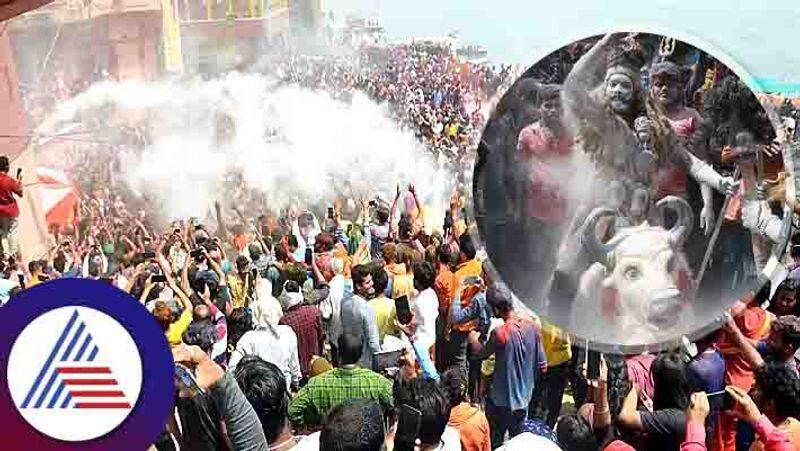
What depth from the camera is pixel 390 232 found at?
20.1ft

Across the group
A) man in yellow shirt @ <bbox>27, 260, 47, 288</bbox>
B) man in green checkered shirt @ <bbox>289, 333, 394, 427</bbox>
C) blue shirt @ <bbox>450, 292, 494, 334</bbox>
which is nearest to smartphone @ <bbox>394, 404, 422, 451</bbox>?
man in green checkered shirt @ <bbox>289, 333, 394, 427</bbox>

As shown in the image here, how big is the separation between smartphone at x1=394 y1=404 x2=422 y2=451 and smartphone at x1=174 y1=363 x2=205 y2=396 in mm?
663

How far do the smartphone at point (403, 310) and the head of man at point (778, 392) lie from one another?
1759mm

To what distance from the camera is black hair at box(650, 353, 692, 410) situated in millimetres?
2820

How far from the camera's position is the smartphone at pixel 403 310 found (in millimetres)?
4152

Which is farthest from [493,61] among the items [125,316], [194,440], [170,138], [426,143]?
[125,316]

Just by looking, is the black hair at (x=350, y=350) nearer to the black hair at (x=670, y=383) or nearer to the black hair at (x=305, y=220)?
the black hair at (x=670, y=383)

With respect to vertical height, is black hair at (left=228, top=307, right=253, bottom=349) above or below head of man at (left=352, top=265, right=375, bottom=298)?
below

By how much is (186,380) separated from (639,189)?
1507 mm

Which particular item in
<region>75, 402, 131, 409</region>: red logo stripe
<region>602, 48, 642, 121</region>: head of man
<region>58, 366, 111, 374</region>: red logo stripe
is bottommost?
<region>75, 402, 131, 409</region>: red logo stripe

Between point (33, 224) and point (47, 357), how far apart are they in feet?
17.5

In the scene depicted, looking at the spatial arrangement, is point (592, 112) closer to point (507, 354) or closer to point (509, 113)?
point (509, 113)

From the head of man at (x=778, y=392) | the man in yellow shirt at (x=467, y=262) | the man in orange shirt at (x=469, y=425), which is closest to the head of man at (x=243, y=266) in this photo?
the man in yellow shirt at (x=467, y=262)

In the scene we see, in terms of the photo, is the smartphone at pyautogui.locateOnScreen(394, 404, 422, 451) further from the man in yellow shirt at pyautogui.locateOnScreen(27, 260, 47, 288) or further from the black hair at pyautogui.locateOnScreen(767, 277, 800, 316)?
the man in yellow shirt at pyautogui.locateOnScreen(27, 260, 47, 288)
